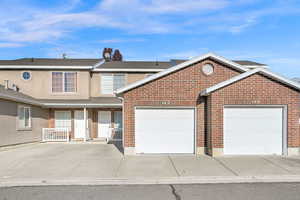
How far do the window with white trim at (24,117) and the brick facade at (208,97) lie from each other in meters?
7.32

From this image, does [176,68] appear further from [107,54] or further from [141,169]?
[107,54]

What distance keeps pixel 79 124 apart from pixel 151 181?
12.0 meters

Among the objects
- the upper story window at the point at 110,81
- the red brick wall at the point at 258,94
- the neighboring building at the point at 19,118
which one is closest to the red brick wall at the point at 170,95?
the red brick wall at the point at 258,94

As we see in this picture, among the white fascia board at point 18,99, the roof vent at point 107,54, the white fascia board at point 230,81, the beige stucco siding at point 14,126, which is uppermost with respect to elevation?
the roof vent at point 107,54

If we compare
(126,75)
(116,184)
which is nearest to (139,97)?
(116,184)

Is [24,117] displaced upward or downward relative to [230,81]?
downward

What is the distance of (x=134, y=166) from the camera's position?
8656 millimetres

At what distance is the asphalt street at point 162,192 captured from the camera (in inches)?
223

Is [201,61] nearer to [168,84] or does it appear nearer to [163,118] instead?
[168,84]

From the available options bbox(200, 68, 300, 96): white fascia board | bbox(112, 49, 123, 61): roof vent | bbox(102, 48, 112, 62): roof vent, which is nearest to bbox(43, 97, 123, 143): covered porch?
bbox(102, 48, 112, 62): roof vent

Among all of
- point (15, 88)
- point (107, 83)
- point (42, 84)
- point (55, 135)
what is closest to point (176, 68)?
point (107, 83)

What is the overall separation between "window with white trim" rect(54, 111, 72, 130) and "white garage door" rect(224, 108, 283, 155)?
11.5 m

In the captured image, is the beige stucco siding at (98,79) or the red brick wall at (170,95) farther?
the beige stucco siding at (98,79)

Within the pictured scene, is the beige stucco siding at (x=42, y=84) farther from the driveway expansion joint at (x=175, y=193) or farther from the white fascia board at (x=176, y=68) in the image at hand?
the driveway expansion joint at (x=175, y=193)
